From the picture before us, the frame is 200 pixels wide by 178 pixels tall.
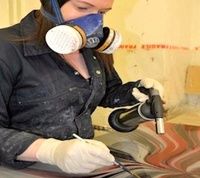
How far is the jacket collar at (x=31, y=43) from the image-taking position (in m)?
0.97

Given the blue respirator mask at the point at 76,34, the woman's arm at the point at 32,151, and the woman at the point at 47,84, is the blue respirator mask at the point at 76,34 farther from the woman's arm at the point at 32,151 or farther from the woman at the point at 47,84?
the woman's arm at the point at 32,151

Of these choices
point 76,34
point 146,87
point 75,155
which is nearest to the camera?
point 75,155

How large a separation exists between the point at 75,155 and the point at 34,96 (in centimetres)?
25

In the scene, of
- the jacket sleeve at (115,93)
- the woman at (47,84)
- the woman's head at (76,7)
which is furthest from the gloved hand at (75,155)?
the jacket sleeve at (115,93)

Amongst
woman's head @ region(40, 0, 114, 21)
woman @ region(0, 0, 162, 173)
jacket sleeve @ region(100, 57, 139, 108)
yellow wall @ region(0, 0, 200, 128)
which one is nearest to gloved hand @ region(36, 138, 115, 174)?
woman @ region(0, 0, 162, 173)

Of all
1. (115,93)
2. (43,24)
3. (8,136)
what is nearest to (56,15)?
(43,24)

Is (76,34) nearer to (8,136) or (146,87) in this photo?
(8,136)

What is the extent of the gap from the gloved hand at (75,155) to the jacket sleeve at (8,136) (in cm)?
5

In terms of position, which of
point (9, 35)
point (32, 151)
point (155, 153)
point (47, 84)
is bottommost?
point (155, 153)

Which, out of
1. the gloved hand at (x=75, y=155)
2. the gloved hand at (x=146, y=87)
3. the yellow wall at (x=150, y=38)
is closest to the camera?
the gloved hand at (x=75, y=155)

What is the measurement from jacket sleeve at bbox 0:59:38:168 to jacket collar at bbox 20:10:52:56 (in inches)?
3.2

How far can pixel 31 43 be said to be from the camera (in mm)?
983

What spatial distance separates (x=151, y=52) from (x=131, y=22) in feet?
0.75

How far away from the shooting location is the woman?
88cm
